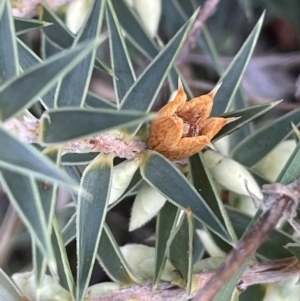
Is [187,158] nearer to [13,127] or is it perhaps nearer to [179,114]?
[179,114]

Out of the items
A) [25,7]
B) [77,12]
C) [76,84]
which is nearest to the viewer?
[76,84]

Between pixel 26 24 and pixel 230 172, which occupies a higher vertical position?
pixel 26 24

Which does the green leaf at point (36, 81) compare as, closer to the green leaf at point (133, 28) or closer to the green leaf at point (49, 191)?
the green leaf at point (49, 191)

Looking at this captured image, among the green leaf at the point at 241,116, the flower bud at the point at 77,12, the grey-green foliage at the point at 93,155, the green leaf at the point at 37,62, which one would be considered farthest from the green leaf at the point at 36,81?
the flower bud at the point at 77,12

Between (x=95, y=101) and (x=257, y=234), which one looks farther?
(x=95, y=101)

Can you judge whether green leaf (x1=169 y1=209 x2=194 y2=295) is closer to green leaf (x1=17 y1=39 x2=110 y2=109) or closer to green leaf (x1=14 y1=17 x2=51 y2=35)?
green leaf (x1=17 y1=39 x2=110 y2=109)

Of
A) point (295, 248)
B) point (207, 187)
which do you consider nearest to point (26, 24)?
point (207, 187)

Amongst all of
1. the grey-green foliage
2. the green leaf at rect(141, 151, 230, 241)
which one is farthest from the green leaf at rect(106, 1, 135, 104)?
the green leaf at rect(141, 151, 230, 241)

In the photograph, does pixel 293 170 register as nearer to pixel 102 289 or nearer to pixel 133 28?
pixel 102 289
